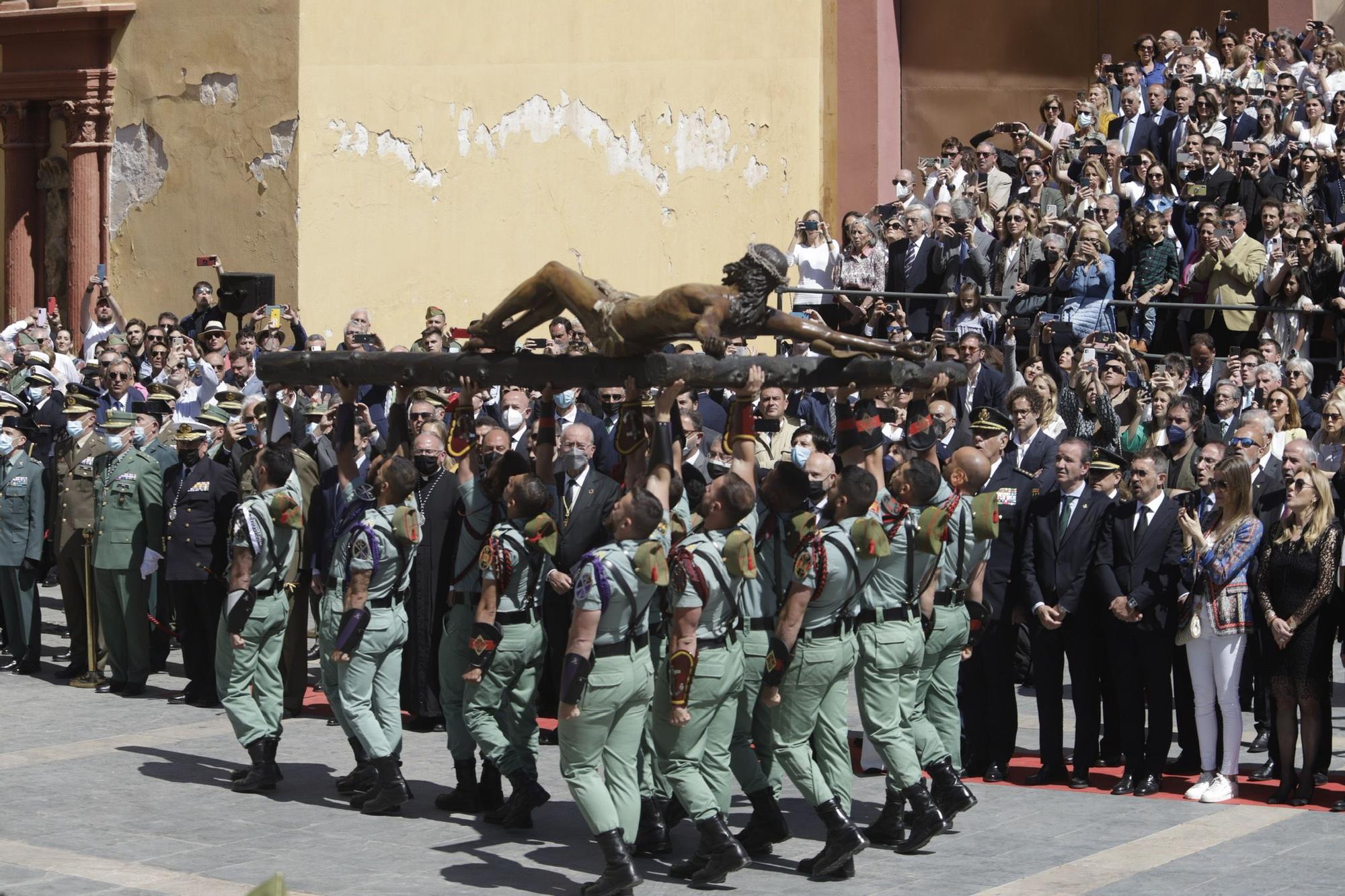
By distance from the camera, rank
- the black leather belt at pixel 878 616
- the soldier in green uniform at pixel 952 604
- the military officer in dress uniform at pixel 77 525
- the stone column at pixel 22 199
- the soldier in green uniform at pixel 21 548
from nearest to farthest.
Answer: the black leather belt at pixel 878 616, the soldier in green uniform at pixel 952 604, the military officer in dress uniform at pixel 77 525, the soldier in green uniform at pixel 21 548, the stone column at pixel 22 199

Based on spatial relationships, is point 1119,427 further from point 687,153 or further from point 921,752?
point 687,153

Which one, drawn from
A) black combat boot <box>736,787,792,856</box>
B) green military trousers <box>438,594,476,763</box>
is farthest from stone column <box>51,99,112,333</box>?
black combat boot <box>736,787,792,856</box>

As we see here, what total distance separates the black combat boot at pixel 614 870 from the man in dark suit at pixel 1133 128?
12407 mm

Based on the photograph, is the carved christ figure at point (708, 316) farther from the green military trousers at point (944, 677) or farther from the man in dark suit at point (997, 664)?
the man in dark suit at point (997, 664)

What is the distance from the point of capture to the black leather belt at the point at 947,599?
10.3 metres

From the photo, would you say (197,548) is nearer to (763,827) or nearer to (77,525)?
(77,525)

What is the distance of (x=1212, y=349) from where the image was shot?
52.2ft

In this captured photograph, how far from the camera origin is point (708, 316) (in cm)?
904

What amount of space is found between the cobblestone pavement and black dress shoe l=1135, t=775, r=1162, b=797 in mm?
103

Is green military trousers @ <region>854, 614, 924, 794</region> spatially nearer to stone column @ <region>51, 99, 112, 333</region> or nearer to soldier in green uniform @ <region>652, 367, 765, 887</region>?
soldier in green uniform @ <region>652, 367, 765, 887</region>

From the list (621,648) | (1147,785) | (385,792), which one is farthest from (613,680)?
(1147,785)

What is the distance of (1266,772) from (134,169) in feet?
46.4

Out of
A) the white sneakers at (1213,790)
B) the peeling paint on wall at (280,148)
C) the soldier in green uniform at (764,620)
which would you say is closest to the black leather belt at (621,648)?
Result: the soldier in green uniform at (764,620)

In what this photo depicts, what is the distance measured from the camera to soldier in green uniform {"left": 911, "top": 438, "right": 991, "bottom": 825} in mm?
10188
